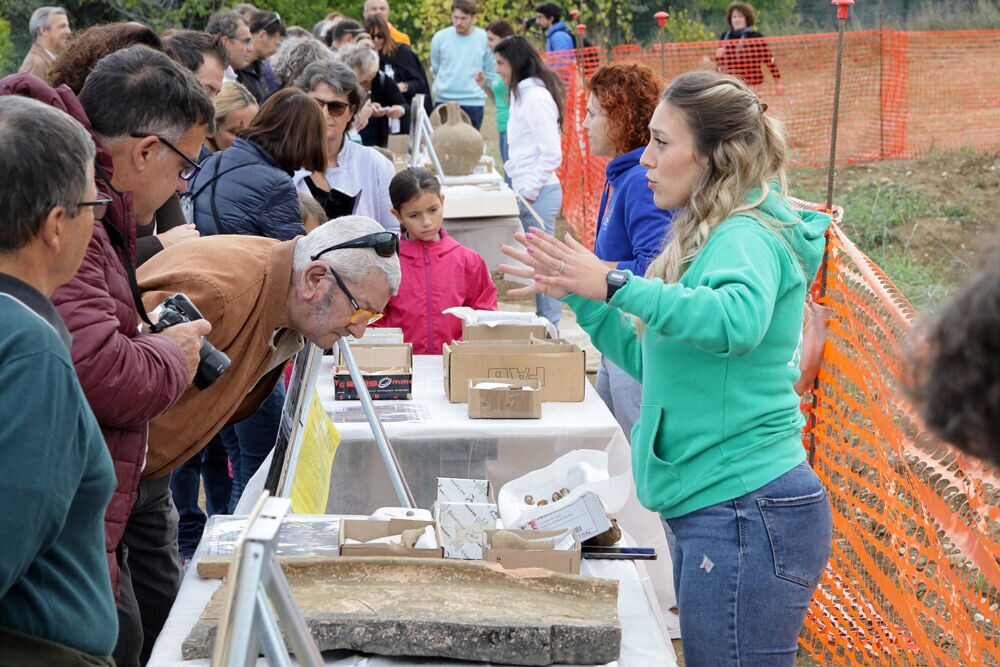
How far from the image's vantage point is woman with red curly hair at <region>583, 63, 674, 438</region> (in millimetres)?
3613

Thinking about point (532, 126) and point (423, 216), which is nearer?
point (423, 216)

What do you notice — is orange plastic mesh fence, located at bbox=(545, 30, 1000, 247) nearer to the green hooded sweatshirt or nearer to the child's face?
the child's face

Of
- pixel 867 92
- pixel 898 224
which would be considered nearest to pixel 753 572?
pixel 898 224

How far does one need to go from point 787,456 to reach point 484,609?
71 cm

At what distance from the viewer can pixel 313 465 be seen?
2.84 metres

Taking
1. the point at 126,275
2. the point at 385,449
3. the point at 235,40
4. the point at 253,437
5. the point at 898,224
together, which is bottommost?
the point at 898,224

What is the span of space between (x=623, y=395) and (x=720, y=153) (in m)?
1.87

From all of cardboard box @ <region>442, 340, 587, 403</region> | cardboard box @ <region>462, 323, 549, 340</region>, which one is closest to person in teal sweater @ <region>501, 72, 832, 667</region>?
cardboard box @ <region>442, 340, 587, 403</region>

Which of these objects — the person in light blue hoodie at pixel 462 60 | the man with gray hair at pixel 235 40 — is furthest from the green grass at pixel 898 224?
the man with gray hair at pixel 235 40

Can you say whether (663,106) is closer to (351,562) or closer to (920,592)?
(351,562)

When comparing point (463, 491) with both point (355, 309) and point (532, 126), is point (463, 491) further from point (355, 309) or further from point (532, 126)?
point (532, 126)

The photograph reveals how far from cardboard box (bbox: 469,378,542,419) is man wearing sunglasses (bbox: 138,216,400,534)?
0.58m

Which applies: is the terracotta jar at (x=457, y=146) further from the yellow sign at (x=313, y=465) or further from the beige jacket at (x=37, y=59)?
the yellow sign at (x=313, y=465)

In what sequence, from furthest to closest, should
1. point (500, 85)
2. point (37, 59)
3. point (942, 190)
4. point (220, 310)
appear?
point (942, 190) < point (500, 85) < point (37, 59) < point (220, 310)
